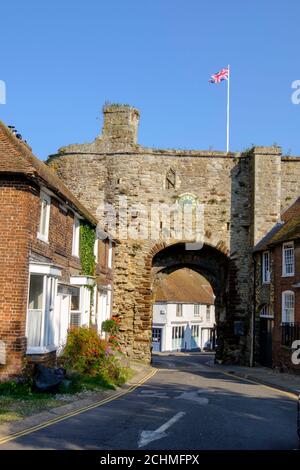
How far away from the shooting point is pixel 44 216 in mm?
18109

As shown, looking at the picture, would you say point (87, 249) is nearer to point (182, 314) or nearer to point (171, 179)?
point (171, 179)

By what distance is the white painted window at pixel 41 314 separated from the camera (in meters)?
16.5

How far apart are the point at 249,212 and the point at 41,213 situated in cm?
1681

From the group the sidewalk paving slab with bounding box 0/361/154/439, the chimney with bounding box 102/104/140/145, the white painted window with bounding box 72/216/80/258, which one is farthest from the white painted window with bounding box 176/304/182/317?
the sidewalk paving slab with bounding box 0/361/154/439

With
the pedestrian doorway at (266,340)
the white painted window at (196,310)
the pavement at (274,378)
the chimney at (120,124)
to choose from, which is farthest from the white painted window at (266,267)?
the white painted window at (196,310)

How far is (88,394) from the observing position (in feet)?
50.2

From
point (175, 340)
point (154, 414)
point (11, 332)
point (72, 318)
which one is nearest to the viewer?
point (154, 414)

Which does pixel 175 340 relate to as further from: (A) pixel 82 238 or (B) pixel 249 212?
(A) pixel 82 238

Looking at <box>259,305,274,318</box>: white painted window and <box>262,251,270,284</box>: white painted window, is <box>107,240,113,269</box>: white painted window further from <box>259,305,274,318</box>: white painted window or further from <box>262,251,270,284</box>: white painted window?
<box>259,305,274,318</box>: white painted window

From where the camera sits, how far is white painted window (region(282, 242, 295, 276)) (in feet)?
88.3

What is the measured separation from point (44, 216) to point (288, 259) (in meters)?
13.8

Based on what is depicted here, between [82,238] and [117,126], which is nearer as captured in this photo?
[82,238]

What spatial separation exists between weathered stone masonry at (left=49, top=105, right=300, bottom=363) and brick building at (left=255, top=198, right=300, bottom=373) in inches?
28.1
